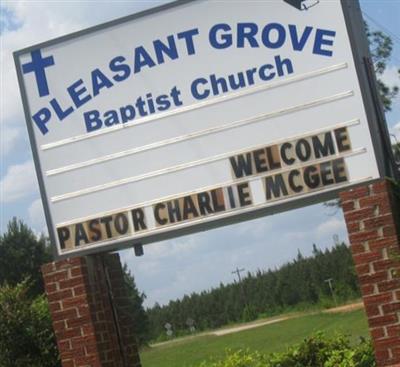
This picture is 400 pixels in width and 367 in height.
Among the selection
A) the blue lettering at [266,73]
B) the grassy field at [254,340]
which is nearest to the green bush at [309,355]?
the blue lettering at [266,73]

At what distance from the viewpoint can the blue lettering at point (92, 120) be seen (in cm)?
1015

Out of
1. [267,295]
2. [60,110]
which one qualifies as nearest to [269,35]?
[60,110]

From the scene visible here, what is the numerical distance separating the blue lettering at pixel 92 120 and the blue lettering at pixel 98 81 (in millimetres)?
223

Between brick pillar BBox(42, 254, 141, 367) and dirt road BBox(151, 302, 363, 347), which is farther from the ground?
brick pillar BBox(42, 254, 141, 367)

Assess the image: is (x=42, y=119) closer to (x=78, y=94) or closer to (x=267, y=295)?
(x=78, y=94)

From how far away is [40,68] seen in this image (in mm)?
10344

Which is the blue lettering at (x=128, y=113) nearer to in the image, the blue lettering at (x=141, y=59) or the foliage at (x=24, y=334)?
the blue lettering at (x=141, y=59)

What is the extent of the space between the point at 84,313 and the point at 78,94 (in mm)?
2428

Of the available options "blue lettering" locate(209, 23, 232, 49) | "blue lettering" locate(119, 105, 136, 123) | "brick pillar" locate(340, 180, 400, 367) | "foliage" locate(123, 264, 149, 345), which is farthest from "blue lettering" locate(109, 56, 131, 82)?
"foliage" locate(123, 264, 149, 345)

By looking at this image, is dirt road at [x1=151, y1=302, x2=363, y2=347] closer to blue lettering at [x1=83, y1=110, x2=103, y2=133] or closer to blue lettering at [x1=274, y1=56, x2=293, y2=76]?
blue lettering at [x1=83, y1=110, x2=103, y2=133]

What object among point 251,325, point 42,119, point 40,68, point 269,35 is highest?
point 40,68

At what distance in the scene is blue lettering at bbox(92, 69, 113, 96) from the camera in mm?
10180

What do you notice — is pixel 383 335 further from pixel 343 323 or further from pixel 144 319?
pixel 144 319

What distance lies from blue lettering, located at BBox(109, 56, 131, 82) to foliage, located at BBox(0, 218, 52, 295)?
32.7 metres
